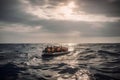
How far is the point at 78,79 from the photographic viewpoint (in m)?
19.2

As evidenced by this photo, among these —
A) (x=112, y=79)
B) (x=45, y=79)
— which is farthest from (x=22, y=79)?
(x=112, y=79)

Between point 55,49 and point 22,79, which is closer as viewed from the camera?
point 22,79

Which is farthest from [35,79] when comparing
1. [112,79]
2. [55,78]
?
[112,79]

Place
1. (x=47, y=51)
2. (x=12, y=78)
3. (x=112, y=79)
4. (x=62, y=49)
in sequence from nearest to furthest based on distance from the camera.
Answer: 1. (x=112, y=79)
2. (x=12, y=78)
3. (x=47, y=51)
4. (x=62, y=49)

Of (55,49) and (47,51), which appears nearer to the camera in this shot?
(47,51)

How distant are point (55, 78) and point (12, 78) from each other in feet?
17.7

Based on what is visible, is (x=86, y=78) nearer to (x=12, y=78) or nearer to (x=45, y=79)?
(x=45, y=79)

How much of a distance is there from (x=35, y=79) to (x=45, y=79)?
4.03 ft

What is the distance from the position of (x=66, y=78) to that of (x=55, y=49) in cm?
3781

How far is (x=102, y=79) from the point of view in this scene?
736 inches

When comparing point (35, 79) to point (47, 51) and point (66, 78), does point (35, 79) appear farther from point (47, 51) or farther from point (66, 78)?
point (47, 51)

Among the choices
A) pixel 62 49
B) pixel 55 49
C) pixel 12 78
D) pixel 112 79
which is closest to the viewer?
pixel 112 79

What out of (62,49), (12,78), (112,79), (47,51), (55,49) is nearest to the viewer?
(112,79)

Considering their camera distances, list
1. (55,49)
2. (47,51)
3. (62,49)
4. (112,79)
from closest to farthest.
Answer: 1. (112,79)
2. (47,51)
3. (55,49)
4. (62,49)
